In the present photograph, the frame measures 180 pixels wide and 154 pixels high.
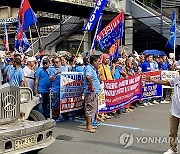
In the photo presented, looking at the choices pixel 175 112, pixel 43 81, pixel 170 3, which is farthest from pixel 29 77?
pixel 170 3

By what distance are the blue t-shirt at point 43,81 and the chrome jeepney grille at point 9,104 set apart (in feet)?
11.9

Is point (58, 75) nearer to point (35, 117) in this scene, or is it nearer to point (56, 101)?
point (56, 101)

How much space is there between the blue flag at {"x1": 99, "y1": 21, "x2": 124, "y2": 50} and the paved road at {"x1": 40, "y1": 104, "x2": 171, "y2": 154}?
2.96m

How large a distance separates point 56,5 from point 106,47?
38.3ft

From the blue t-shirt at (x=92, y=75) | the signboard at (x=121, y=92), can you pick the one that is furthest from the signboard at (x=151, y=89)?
the blue t-shirt at (x=92, y=75)

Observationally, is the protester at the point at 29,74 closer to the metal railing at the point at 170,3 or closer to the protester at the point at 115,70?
the protester at the point at 115,70

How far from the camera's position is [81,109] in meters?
10.3

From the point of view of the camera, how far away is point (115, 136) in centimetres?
840

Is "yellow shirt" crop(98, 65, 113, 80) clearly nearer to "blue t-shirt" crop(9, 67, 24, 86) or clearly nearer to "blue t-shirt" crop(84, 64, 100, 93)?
"blue t-shirt" crop(84, 64, 100, 93)

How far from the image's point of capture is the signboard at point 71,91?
9.54 meters

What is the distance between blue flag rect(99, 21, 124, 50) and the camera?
1304cm

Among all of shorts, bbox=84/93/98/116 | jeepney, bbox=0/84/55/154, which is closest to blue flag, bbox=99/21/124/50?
shorts, bbox=84/93/98/116

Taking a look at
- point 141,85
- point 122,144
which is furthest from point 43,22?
point 122,144

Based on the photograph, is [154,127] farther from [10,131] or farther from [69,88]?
[10,131]
